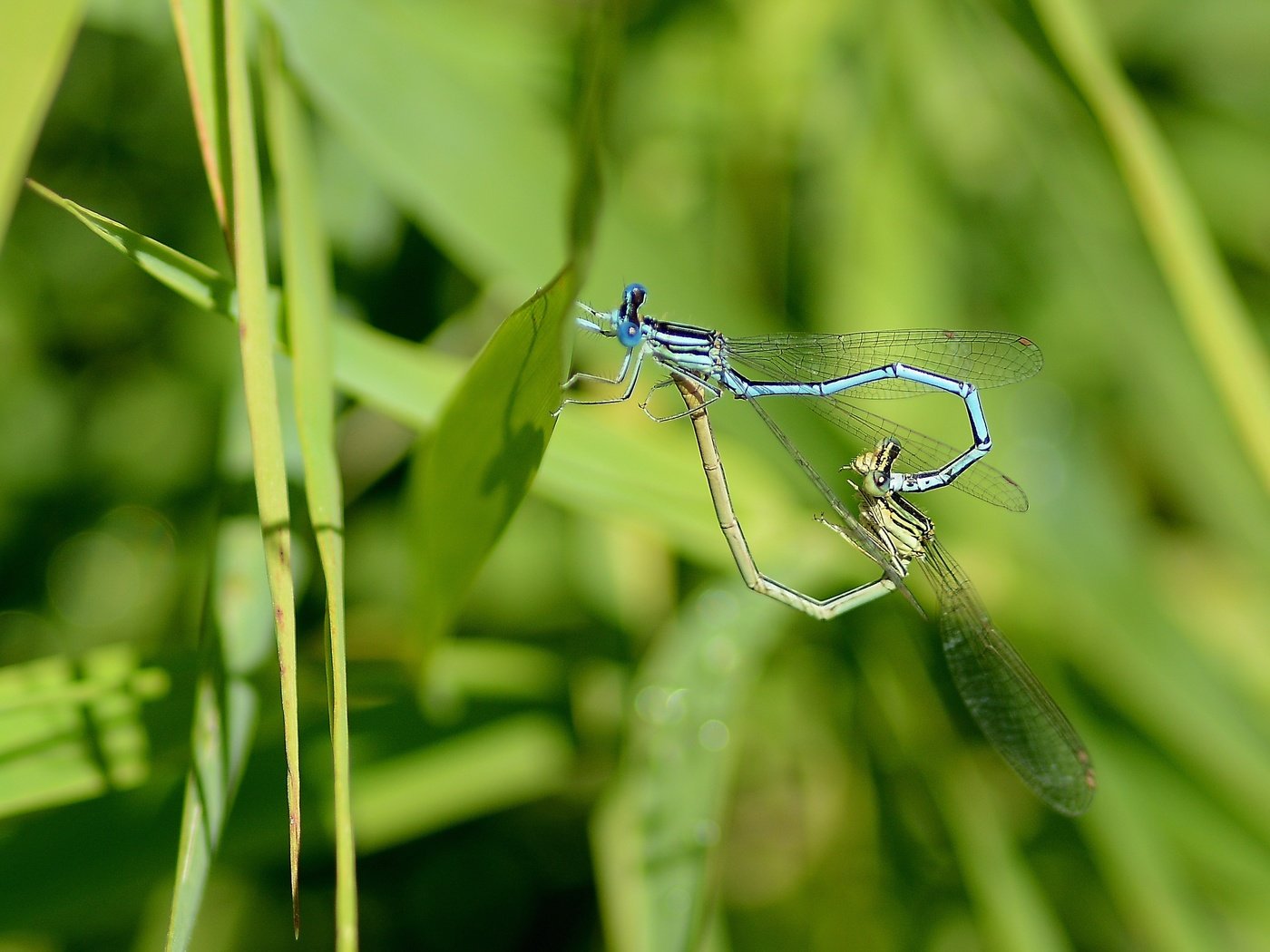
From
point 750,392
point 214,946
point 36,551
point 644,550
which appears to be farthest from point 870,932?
point 36,551

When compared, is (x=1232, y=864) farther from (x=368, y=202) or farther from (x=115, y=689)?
(x=368, y=202)

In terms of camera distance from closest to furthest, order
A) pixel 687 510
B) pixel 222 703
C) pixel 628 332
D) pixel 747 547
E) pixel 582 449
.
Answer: pixel 222 703 < pixel 628 332 < pixel 747 547 < pixel 582 449 < pixel 687 510

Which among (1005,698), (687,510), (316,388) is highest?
(687,510)

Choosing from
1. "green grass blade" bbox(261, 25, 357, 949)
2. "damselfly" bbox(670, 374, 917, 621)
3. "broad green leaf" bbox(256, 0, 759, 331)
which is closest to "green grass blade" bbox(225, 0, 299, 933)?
"green grass blade" bbox(261, 25, 357, 949)

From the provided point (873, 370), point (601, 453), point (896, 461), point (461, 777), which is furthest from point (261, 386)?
point (873, 370)

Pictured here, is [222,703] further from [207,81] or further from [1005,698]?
[1005,698]

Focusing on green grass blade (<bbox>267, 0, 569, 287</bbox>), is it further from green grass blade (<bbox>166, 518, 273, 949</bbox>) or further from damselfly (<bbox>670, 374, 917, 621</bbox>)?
green grass blade (<bbox>166, 518, 273, 949</bbox>)

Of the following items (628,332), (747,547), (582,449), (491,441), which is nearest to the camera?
(491,441)
